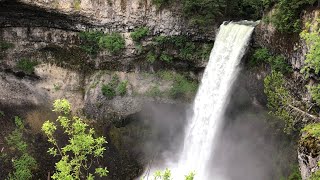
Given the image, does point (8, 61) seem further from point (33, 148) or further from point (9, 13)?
point (33, 148)

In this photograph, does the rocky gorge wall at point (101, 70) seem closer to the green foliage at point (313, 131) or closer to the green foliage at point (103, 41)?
the green foliage at point (103, 41)

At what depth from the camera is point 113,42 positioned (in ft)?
76.9

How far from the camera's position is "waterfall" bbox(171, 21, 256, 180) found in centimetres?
1992

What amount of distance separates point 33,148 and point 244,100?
1330cm

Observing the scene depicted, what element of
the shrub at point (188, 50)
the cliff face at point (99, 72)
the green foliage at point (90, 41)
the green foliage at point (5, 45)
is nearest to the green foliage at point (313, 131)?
the cliff face at point (99, 72)

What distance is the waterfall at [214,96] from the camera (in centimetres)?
1992

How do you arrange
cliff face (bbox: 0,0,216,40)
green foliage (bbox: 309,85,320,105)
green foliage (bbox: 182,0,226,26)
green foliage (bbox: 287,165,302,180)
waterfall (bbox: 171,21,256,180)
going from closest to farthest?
green foliage (bbox: 309,85,320,105) < green foliage (bbox: 287,165,302,180) < waterfall (bbox: 171,21,256,180) < green foliage (bbox: 182,0,226,26) < cliff face (bbox: 0,0,216,40)

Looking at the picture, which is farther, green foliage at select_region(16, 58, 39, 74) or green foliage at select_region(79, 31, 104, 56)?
green foliage at select_region(16, 58, 39, 74)

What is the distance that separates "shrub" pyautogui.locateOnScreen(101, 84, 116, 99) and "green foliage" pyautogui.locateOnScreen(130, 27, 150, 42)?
3.62m

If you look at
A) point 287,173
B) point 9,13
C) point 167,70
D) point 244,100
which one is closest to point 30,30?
point 9,13

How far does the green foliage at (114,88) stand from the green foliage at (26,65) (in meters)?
5.03

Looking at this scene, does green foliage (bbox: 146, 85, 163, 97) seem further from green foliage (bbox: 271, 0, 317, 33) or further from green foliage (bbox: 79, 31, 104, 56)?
green foliage (bbox: 271, 0, 317, 33)

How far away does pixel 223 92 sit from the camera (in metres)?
20.3

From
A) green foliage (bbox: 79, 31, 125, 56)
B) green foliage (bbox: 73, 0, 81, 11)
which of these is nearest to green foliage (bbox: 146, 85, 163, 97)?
green foliage (bbox: 79, 31, 125, 56)
